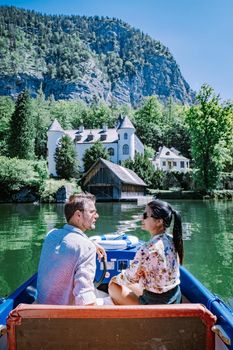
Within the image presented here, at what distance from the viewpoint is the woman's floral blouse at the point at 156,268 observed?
130 inches

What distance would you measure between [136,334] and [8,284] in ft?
19.0

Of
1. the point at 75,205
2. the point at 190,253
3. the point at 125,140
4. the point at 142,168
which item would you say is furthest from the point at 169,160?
the point at 75,205

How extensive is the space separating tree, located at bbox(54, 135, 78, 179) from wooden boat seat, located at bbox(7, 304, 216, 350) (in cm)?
5422

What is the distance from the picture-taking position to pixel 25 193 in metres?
44.6

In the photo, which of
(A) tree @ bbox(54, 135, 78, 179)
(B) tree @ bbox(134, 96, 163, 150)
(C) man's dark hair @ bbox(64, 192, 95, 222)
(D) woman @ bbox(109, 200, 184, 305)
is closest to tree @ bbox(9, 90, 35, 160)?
(A) tree @ bbox(54, 135, 78, 179)

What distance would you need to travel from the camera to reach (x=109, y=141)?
66.4 meters

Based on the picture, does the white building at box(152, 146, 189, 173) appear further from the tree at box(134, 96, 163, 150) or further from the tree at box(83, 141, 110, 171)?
the tree at box(83, 141, 110, 171)

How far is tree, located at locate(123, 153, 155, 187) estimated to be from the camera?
5769 centimetres

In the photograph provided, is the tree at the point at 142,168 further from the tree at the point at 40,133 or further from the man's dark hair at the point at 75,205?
the man's dark hair at the point at 75,205

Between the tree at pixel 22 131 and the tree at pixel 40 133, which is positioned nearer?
the tree at pixel 22 131

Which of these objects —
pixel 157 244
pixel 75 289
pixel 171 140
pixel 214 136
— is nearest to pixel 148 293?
pixel 157 244

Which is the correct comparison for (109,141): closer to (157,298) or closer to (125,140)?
(125,140)

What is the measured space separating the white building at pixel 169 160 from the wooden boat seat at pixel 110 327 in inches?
2657

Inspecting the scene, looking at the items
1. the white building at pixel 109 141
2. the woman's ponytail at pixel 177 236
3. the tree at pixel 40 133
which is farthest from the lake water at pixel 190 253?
the tree at pixel 40 133
